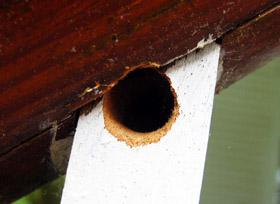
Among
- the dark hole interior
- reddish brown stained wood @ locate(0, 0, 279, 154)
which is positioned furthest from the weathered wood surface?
the dark hole interior

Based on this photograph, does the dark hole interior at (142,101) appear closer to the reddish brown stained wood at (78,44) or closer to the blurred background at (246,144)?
the reddish brown stained wood at (78,44)

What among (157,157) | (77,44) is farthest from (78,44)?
(157,157)

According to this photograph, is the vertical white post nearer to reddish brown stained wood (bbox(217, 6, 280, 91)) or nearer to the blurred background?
reddish brown stained wood (bbox(217, 6, 280, 91))

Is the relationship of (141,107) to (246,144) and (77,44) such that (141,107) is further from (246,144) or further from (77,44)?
(246,144)

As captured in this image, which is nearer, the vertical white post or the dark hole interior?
the vertical white post

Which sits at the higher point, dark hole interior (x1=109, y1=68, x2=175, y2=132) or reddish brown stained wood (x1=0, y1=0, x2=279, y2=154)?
dark hole interior (x1=109, y1=68, x2=175, y2=132)

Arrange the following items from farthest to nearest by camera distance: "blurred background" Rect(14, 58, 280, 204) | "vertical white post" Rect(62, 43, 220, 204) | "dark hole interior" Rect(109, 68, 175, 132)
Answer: "blurred background" Rect(14, 58, 280, 204) < "dark hole interior" Rect(109, 68, 175, 132) < "vertical white post" Rect(62, 43, 220, 204)

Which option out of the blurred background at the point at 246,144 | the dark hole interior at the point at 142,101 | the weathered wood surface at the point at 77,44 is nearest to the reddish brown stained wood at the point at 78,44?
the weathered wood surface at the point at 77,44
